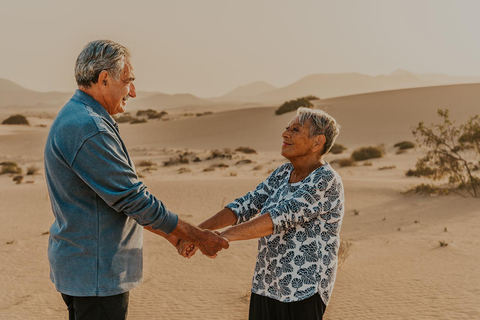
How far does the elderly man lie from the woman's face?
2.83ft

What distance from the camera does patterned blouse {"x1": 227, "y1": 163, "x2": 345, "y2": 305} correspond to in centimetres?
322

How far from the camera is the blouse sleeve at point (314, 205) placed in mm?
3193

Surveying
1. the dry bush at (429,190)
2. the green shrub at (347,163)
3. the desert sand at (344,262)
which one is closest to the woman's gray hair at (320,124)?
the desert sand at (344,262)

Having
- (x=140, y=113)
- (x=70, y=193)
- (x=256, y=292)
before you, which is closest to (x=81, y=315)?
(x=70, y=193)

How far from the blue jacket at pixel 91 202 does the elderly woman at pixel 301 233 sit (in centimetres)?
69

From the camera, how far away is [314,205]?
10.6ft

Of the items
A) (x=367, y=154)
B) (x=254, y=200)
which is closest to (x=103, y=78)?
(x=254, y=200)

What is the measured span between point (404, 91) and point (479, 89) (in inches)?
246

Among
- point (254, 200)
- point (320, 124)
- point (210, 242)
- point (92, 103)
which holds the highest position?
point (92, 103)

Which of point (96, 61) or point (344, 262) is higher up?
point (96, 61)

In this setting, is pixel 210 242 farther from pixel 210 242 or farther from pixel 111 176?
pixel 111 176

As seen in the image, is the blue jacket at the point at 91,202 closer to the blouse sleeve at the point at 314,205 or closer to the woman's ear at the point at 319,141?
the blouse sleeve at the point at 314,205

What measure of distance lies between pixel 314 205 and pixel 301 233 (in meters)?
0.18

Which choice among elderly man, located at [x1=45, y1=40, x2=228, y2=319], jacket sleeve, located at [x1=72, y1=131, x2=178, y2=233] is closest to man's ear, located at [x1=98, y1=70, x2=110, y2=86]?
elderly man, located at [x1=45, y1=40, x2=228, y2=319]
